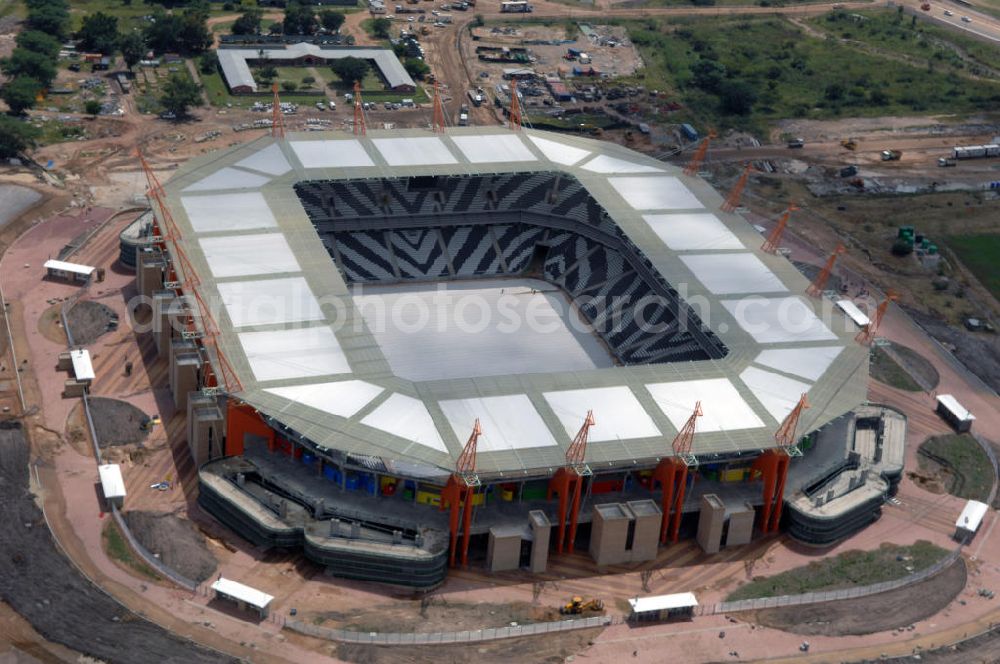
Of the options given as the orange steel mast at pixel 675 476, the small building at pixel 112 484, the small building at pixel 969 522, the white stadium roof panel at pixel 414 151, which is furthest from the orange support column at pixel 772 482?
the white stadium roof panel at pixel 414 151

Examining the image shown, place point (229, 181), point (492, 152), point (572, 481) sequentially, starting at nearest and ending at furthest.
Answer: point (572, 481), point (229, 181), point (492, 152)

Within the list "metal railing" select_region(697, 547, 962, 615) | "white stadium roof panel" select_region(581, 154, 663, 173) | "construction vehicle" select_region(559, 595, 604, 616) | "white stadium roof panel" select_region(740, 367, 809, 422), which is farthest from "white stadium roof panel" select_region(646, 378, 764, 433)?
"white stadium roof panel" select_region(581, 154, 663, 173)

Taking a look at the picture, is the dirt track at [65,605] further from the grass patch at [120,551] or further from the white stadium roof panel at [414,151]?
the white stadium roof panel at [414,151]

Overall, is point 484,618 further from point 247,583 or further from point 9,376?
point 9,376

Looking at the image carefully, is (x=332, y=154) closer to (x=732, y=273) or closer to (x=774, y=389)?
(x=732, y=273)

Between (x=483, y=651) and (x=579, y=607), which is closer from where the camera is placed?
(x=483, y=651)

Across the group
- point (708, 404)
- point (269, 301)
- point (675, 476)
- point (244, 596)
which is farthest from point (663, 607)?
point (269, 301)
